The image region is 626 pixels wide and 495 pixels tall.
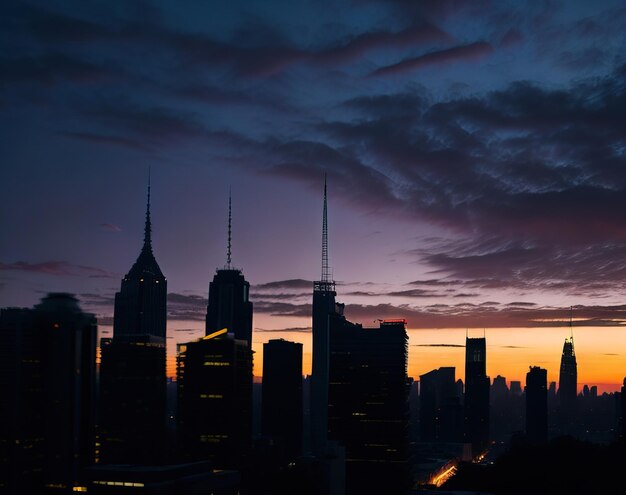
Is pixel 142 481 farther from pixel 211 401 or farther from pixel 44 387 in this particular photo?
pixel 211 401

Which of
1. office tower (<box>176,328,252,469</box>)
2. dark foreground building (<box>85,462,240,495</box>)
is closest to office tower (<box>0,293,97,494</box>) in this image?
dark foreground building (<box>85,462,240,495</box>)

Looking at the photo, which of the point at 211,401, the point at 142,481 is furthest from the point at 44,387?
the point at 211,401

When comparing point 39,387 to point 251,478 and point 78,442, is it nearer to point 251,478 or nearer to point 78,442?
point 78,442

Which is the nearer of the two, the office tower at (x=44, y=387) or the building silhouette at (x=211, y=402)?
the office tower at (x=44, y=387)

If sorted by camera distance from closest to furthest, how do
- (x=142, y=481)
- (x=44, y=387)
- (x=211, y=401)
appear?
(x=142, y=481) < (x=44, y=387) < (x=211, y=401)

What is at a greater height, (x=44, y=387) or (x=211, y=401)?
(x=44, y=387)

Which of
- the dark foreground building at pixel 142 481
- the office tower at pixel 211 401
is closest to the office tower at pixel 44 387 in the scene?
the dark foreground building at pixel 142 481

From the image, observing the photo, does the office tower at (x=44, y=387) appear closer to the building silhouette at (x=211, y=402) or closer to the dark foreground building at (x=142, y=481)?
the dark foreground building at (x=142, y=481)
